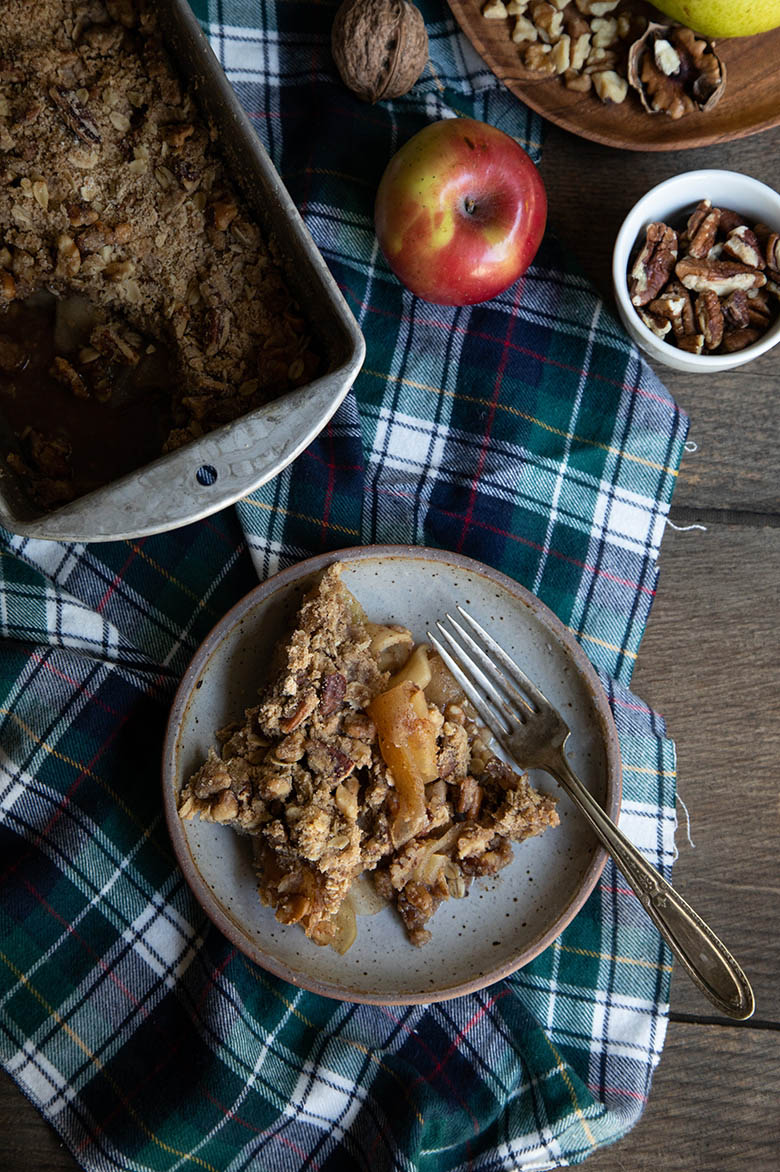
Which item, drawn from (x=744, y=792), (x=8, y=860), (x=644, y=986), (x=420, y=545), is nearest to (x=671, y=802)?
(x=744, y=792)

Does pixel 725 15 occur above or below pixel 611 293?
above

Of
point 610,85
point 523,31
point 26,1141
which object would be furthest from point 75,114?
point 26,1141

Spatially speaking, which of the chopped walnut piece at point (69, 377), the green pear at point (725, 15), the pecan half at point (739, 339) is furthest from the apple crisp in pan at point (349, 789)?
the green pear at point (725, 15)

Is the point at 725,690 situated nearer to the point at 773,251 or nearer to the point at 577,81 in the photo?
the point at 773,251

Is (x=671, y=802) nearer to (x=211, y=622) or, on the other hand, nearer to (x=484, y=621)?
(x=484, y=621)

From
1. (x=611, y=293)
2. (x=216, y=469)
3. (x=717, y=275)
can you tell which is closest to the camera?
(x=216, y=469)

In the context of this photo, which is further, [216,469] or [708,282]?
[708,282]
